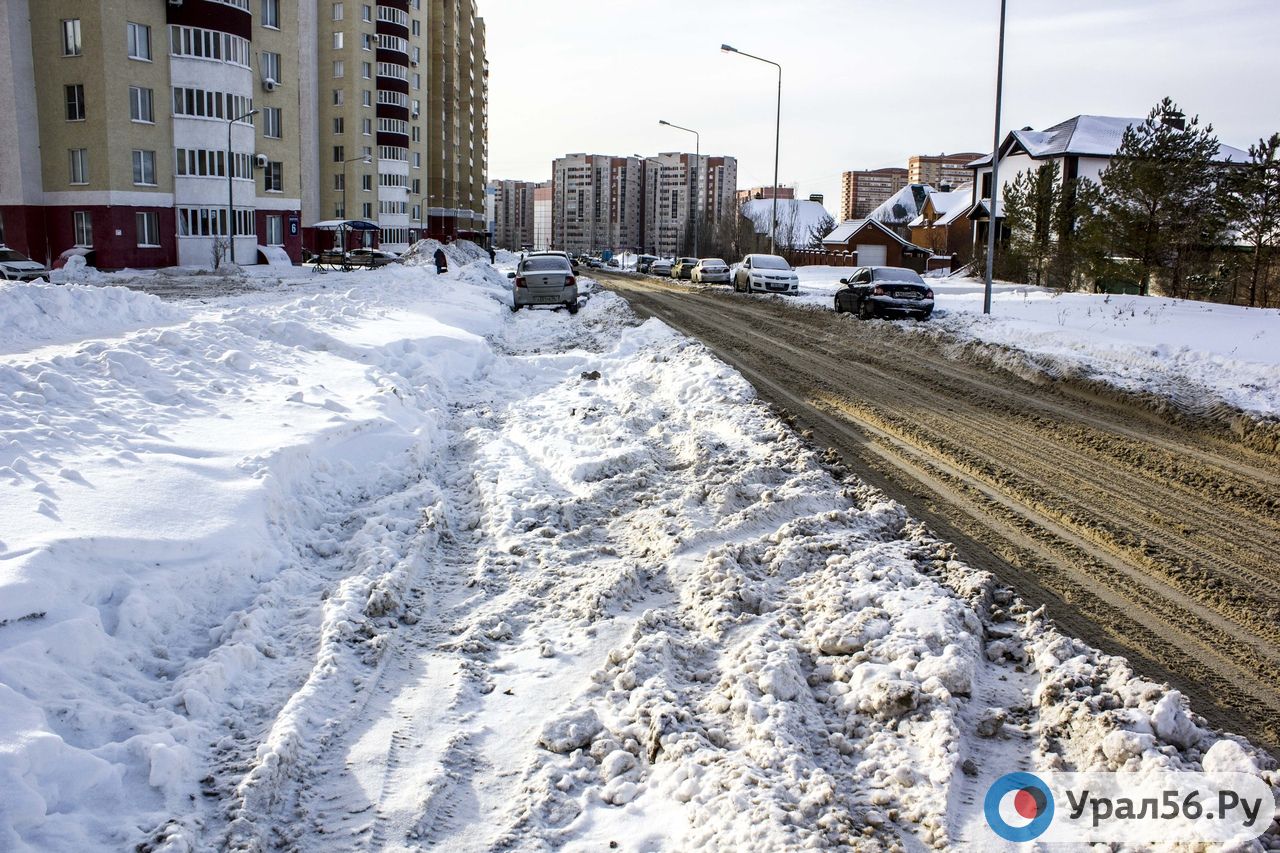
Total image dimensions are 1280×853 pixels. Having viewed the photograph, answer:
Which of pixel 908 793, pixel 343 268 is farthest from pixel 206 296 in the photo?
pixel 908 793

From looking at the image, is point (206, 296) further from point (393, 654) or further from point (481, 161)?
point (481, 161)

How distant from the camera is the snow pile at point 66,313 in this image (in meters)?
11.7

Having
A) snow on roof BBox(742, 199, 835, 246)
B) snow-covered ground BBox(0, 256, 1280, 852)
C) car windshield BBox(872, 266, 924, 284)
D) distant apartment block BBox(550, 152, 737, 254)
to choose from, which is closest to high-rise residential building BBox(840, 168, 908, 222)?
distant apartment block BBox(550, 152, 737, 254)

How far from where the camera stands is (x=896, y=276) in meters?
Answer: 24.6

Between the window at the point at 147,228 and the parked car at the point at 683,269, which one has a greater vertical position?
the window at the point at 147,228

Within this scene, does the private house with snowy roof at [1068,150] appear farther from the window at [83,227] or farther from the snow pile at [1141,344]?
the window at [83,227]

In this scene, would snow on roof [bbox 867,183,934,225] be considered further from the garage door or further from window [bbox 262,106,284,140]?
window [bbox 262,106,284,140]

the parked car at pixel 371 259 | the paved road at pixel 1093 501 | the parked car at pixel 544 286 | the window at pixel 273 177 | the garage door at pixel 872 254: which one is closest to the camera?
the paved road at pixel 1093 501

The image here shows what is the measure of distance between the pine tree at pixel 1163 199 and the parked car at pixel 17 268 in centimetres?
3535

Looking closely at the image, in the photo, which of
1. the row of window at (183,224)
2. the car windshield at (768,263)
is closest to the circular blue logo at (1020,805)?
the car windshield at (768,263)

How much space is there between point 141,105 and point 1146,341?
142ft

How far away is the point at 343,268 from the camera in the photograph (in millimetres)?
47562

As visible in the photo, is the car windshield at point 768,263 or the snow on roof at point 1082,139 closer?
the car windshield at point 768,263

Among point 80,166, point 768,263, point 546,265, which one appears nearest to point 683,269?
point 768,263
